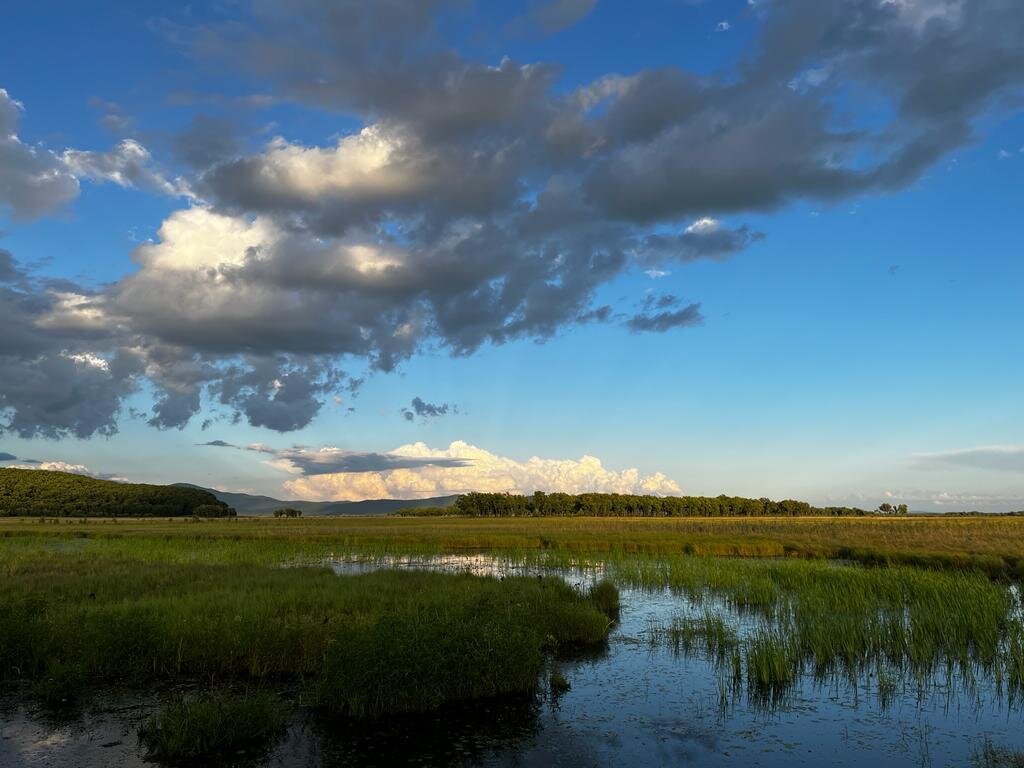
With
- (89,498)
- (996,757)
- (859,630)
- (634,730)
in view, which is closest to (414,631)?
(634,730)

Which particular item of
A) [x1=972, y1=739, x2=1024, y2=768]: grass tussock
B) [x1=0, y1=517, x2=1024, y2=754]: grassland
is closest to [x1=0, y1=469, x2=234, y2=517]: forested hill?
[x1=0, y1=517, x2=1024, y2=754]: grassland

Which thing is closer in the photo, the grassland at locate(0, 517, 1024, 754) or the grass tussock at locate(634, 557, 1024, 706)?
the grassland at locate(0, 517, 1024, 754)

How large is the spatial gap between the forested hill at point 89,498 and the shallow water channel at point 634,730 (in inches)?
6314

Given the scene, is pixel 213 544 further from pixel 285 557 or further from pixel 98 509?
pixel 98 509

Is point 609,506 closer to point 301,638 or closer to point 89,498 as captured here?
point 89,498

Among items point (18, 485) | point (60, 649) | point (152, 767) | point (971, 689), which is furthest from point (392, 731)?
point (18, 485)

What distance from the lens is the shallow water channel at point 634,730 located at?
10.6m

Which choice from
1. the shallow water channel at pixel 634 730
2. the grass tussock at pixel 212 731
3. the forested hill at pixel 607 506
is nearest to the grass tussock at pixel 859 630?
the shallow water channel at pixel 634 730

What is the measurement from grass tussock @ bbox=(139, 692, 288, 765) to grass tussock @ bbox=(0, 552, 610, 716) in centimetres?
159

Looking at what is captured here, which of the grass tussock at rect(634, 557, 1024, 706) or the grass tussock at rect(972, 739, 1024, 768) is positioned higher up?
the grass tussock at rect(634, 557, 1024, 706)

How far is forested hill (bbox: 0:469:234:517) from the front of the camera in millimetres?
156375

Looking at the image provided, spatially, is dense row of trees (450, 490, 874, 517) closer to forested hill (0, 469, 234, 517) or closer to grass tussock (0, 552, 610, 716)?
forested hill (0, 469, 234, 517)

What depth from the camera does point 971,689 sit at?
1425 cm

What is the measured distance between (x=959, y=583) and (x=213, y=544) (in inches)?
1843
